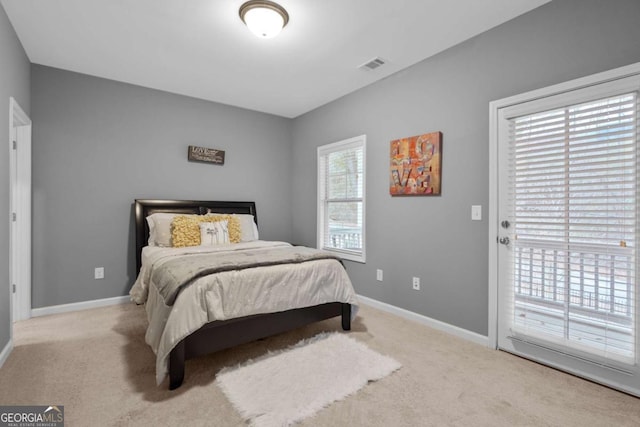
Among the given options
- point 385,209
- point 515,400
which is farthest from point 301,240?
point 515,400

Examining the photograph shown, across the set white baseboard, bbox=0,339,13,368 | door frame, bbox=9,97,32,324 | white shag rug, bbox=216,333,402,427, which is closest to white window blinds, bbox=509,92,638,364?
white shag rug, bbox=216,333,402,427

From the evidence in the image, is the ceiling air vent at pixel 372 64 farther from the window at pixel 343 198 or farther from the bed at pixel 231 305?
the bed at pixel 231 305

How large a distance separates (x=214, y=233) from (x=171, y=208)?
2.48 feet

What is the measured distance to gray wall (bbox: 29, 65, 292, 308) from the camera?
125 inches

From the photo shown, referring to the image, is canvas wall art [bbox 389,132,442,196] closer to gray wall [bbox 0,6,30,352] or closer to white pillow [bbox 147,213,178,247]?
white pillow [bbox 147,213,178,247]

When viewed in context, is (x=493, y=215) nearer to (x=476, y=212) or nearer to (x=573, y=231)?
(x=476, y=212)

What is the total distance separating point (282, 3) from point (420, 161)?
181 cm

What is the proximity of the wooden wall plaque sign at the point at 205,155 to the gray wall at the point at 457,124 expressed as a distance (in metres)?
1.73

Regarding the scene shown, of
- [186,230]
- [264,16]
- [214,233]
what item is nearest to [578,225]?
[264,16]

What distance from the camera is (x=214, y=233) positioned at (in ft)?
11.4

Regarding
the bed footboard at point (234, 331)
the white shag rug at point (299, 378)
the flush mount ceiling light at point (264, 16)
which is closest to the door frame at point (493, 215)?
the white shag rug at point (299, 378)

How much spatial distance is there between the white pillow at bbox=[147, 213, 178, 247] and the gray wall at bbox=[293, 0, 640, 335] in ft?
7.14

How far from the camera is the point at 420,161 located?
3.02 meters

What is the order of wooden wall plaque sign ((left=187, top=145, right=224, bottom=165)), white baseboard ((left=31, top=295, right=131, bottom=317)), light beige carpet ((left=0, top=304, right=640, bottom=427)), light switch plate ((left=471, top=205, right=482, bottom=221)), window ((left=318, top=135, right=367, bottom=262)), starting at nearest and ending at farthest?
light beige carpet ((left=0, top=304, right=640, bottom=427)) → light switch plate ((left=471, top=205, right=482, bottom=221)) → white baseboard ((left=31, top=295, right=131, bottom=317)) → window ((left=318, top=135, right=367, bottom=262)) → wooden wall plaque sign ((left=187, top=145, right=224, bottom=165))
